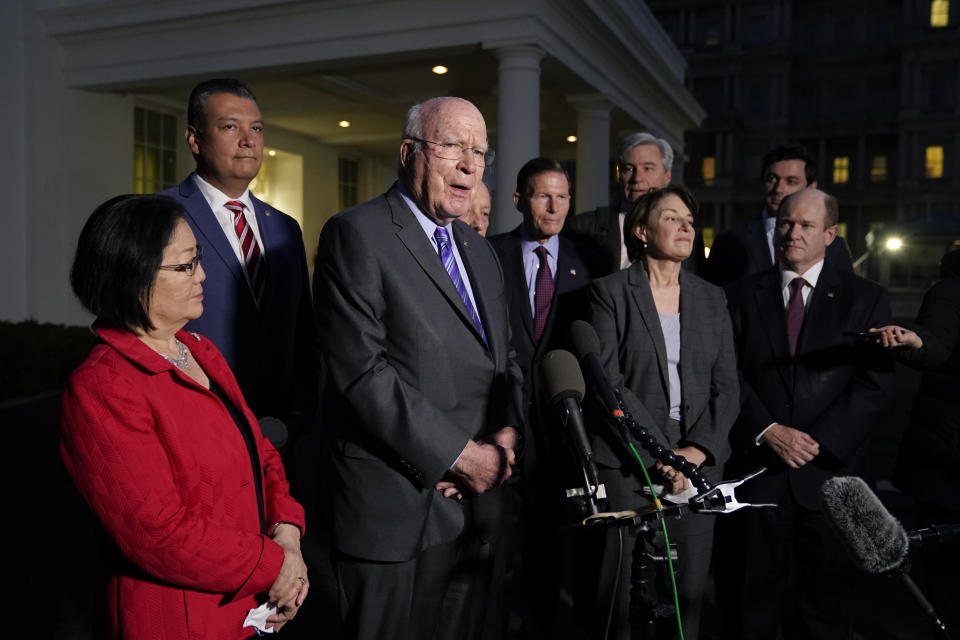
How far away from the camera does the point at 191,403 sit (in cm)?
200

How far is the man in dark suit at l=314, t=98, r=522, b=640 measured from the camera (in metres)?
2.41

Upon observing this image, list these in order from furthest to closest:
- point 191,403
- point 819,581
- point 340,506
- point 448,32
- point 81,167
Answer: point 81,167, point 448,32, point 819,581, point 340,506, point 191,403

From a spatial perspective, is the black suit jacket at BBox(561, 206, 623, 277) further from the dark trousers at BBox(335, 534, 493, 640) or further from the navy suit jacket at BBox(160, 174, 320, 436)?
the dark trousers at BBox(335, 534, 493, 640)

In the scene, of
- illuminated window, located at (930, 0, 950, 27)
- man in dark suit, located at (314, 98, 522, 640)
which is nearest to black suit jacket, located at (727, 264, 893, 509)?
man in dark suit, located at (314, 98, 522, 640)

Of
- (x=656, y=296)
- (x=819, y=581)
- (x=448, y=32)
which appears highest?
(x=448, y=32)

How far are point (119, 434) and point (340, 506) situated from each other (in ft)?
2.88

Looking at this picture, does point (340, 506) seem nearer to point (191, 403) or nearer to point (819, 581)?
point (191, 403)

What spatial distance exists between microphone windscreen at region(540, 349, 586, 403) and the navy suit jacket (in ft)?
4.49

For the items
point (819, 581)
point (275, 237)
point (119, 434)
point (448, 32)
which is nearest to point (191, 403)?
point (119, 434)

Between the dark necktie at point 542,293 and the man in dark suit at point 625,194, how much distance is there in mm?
504

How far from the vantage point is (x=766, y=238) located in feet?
15.5

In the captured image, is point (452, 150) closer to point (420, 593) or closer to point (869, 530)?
point (420, 593)

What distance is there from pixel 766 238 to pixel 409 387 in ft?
10.3

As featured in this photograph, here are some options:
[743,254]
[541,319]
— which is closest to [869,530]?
[541,319]
